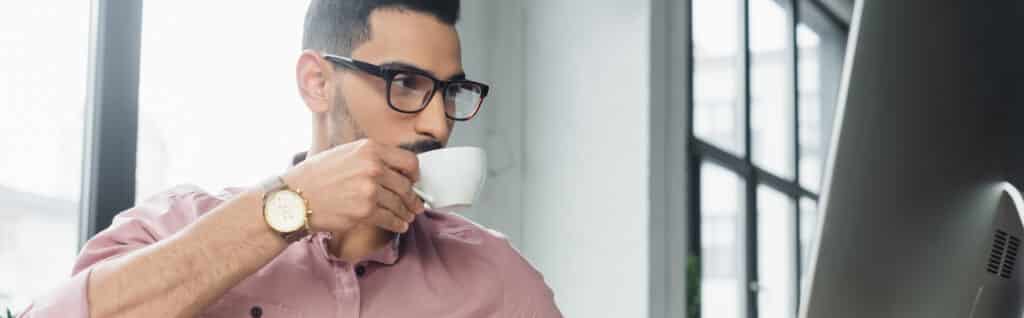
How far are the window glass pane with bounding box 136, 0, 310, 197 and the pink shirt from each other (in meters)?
0.94

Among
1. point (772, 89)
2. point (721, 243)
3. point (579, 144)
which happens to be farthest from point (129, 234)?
point (772, 89)

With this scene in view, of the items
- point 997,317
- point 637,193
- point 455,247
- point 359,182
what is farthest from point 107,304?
point 637,193

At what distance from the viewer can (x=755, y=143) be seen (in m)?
4.54

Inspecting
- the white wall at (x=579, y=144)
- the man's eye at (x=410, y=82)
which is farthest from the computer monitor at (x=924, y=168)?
the white wall at (x=579, y=144)

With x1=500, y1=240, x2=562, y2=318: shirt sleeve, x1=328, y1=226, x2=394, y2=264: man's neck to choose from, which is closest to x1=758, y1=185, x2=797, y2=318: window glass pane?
x1=500, y1=240, x2=562, y2=318: shirt sleeve

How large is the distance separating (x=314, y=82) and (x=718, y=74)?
318 centimetres

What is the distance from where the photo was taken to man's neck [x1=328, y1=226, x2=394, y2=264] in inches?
45.6

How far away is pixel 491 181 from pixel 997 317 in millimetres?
2047

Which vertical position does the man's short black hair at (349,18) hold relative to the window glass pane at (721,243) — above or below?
above

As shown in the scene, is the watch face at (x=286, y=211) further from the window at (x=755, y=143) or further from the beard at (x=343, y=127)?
the window at (x=755, y=143)

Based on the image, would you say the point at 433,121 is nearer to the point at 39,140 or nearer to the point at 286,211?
the point at 286,211

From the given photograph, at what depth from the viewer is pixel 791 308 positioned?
5023mm

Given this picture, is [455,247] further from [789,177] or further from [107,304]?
[789,177]

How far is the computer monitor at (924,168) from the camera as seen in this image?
878mm
